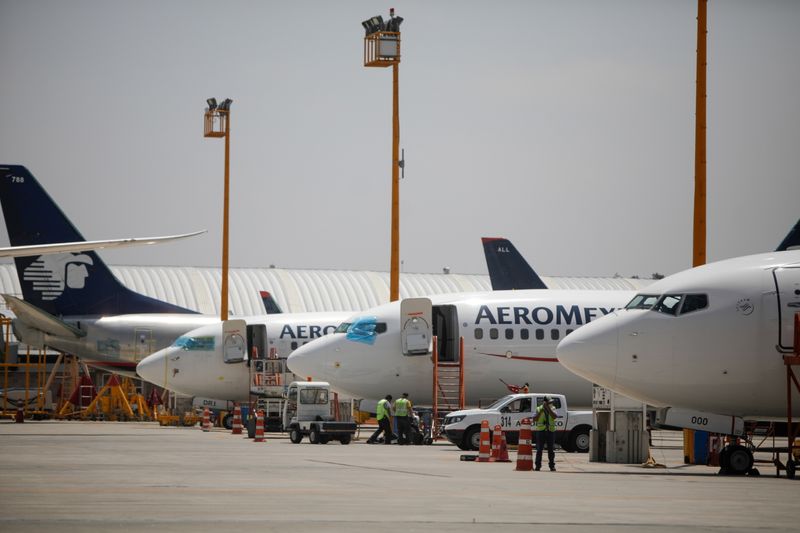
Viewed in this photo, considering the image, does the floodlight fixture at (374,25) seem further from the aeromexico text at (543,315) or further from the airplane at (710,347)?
the airplane at (710,347)

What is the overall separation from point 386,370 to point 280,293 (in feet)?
176

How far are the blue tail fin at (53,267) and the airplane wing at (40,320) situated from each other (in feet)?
4.44

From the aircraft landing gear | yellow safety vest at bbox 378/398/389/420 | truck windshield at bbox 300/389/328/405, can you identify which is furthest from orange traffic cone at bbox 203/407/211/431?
the aircraft landing gear

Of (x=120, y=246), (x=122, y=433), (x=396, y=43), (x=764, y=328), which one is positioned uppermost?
(x=396, y=43)

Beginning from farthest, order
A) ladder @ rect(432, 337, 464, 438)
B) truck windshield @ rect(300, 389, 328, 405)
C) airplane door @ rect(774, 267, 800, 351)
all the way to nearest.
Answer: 1. truck windshield @ rect(300, 389, 328, 405)
2. ladder @ rect(432, 337, 464, 438)
3. airplane door @ rect(774, 267, 800, 351)

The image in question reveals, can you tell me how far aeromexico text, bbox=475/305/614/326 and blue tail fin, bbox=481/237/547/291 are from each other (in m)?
18.1

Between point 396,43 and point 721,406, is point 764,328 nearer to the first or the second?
point 721,406

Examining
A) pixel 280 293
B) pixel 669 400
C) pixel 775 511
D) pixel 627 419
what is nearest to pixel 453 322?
pixel 627 419

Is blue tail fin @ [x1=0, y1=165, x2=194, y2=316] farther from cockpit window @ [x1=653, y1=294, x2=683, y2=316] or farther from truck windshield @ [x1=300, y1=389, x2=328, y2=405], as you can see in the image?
cockpit window @ [x1=653, y1=294, x2=683, y2=316]

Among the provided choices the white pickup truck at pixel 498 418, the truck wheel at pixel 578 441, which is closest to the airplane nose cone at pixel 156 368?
the white pickup truck at pixel 498 418

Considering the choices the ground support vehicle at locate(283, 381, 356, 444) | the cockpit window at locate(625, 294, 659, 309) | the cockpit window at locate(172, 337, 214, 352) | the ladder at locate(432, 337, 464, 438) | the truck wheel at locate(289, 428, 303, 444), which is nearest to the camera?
the cockpit window at locate(625, 294, 659, 309)

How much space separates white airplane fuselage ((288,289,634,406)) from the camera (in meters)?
38.7

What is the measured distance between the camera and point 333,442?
39.8 meters

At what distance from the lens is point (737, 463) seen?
25.1m
